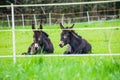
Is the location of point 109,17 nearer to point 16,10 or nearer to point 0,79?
point 16,10

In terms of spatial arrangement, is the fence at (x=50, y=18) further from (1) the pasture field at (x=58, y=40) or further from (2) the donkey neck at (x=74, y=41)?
(2) the donkey neck at (x=74, y=41)

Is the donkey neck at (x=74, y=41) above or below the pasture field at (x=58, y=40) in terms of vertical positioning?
above

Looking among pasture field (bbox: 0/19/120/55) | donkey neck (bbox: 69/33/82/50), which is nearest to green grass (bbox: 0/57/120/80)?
pasture field (bbox: 0/19/120/55)

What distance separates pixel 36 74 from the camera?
17.8 ft

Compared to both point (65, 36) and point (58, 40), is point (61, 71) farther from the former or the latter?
point (58, 40)

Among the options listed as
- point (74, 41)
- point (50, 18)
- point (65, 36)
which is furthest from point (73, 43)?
point (50, 18)

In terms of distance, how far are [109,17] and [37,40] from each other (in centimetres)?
1903

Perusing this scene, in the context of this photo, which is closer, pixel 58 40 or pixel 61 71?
pixel 61 71

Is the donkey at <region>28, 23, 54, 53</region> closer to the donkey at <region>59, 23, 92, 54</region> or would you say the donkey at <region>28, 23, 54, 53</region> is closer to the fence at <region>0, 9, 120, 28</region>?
the donkey at <region>59, 23, 92, 54</region>

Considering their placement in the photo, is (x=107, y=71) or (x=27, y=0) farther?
(x=27, y=0)

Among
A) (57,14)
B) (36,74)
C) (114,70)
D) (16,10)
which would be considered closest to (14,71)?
(36,74)

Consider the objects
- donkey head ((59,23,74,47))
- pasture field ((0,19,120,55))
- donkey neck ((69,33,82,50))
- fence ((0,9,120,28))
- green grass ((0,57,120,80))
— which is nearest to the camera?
green grass ((0,57,120,80))

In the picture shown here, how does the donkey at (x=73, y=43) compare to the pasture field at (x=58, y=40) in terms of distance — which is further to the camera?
the pasture field at (x=58, y=40)

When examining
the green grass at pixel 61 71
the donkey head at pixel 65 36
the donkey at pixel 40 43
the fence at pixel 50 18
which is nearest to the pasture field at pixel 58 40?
the donkey at pixel 40 43
